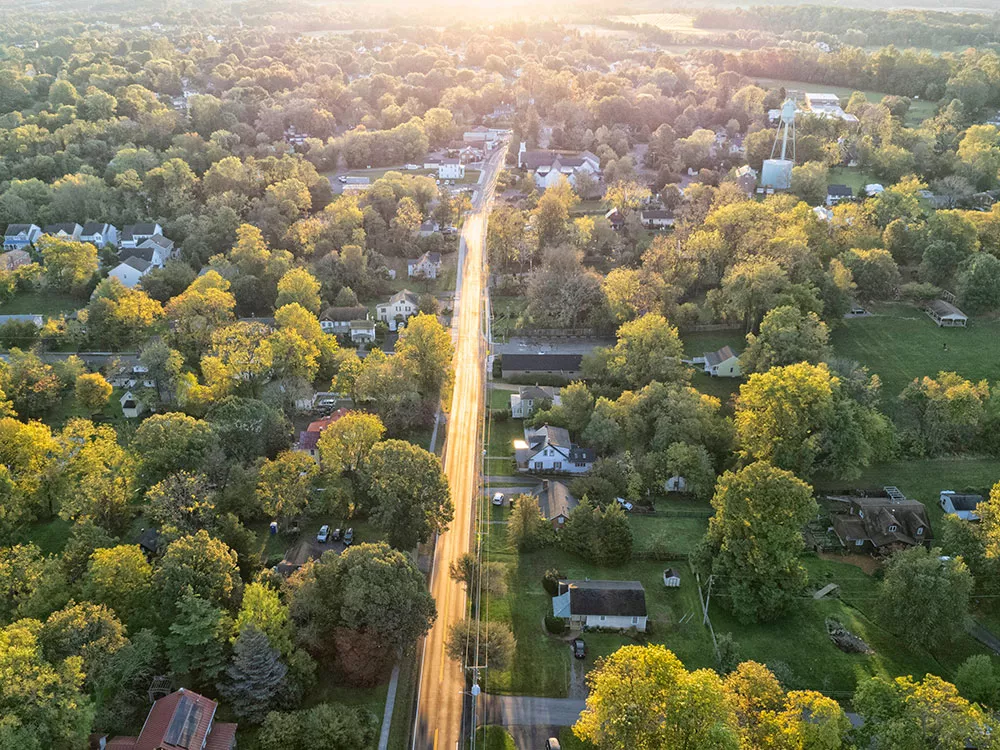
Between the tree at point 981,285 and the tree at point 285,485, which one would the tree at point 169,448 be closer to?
the tree at point 285,485

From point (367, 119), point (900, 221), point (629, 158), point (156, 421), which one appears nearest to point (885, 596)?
point (156, 421)

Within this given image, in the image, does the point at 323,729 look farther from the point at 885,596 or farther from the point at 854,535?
the point at 854,535

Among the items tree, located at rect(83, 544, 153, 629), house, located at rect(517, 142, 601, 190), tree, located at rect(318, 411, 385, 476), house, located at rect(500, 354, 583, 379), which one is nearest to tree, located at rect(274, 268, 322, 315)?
house, located at rect(500, 354, 583, 379)

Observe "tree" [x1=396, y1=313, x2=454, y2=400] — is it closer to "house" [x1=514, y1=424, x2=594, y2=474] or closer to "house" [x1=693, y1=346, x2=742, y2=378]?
"house" [x1=514, y1=424, x2=594, y2=474]

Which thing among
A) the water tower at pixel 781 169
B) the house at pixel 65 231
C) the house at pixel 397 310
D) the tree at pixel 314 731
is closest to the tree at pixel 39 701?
the tree at pixel 314 731

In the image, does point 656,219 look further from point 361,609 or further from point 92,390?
point 361,609

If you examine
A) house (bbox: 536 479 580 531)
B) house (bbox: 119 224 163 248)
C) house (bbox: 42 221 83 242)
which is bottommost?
house (bbox: 536 479 580 531)
